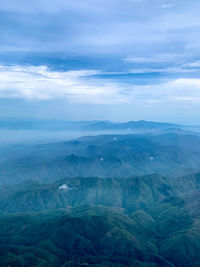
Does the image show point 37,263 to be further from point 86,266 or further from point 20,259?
point 86,266

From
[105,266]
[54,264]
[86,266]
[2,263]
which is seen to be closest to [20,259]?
[2,263]

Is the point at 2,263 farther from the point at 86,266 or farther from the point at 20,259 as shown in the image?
the point at 86,266

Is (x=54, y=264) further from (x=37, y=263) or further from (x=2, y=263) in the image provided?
(x=2, y=263)

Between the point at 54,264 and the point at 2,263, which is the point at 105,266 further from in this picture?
the point at 2,263

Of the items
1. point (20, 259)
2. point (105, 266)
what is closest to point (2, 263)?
point (20, 259)

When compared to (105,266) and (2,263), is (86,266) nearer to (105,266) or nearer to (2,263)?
(105,266)

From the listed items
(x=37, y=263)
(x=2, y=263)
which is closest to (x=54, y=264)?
(x=37, y=263)
